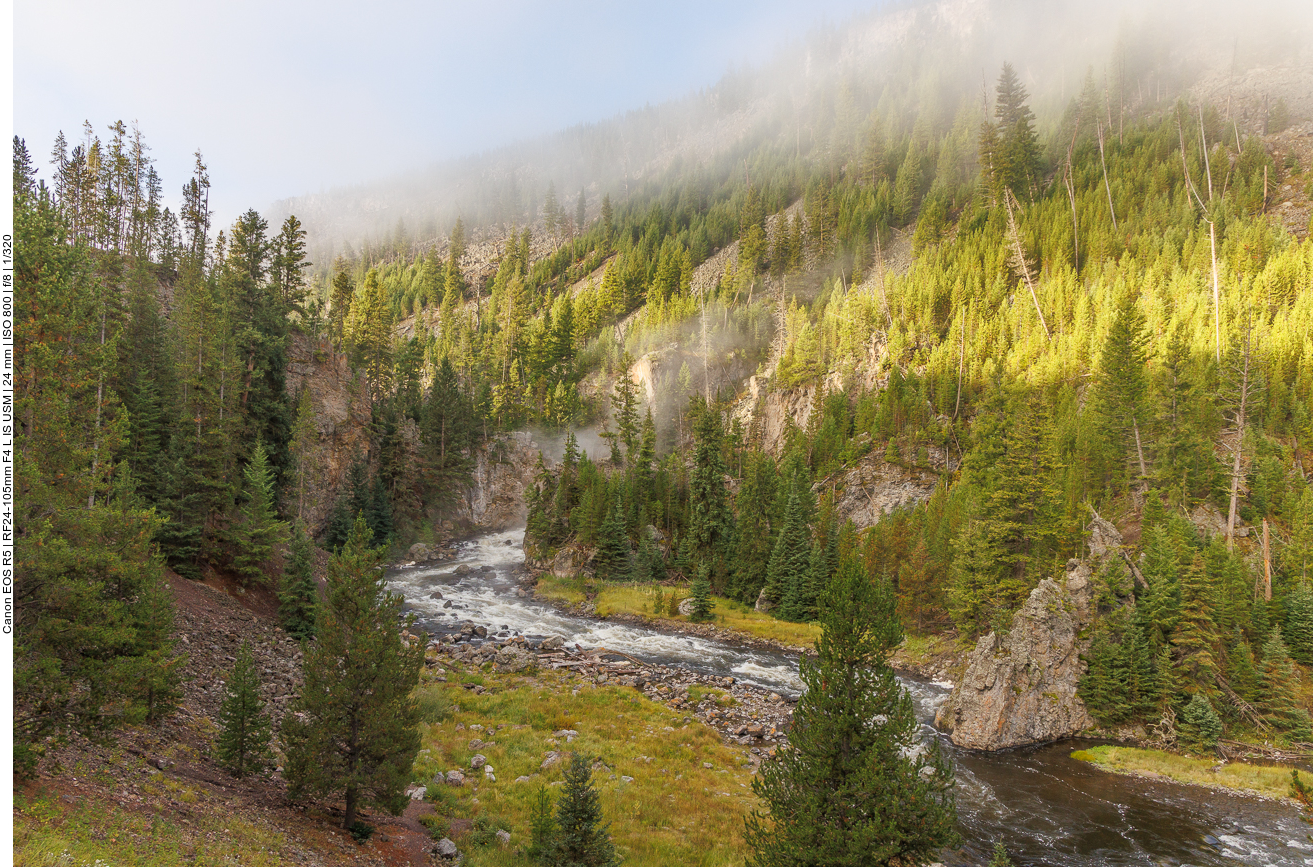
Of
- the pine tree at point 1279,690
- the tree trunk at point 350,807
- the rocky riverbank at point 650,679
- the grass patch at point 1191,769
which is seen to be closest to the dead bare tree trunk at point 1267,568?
the pine tree at point 1279,690

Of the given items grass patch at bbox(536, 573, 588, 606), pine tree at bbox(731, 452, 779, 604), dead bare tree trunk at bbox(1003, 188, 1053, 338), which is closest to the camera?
pine tree at bbox(731, 452, 779, 604)

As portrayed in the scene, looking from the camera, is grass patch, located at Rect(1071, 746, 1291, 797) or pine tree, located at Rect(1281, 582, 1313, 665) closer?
grass patch, located at Rect(1071, 746, 1291, 797)

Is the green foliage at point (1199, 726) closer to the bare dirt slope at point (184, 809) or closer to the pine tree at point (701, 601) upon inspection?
the pine tree at point (701, 601)

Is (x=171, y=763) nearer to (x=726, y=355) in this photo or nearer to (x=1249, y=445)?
(x=1249, y=445)

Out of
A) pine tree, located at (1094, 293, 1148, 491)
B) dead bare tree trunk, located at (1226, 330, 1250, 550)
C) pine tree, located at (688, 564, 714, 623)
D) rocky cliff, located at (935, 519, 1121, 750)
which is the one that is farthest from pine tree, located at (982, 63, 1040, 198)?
rocky cliff, located at (935, 519, 1121, 750)

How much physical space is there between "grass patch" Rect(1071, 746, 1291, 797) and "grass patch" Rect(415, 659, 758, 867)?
17.8 metres

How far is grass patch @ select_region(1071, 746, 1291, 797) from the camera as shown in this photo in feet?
80.2

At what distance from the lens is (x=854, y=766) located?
12.2m

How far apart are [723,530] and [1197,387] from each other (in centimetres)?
4322

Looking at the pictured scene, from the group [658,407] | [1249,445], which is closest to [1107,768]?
[1249,445]

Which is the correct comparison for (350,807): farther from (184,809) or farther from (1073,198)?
(1073,198)

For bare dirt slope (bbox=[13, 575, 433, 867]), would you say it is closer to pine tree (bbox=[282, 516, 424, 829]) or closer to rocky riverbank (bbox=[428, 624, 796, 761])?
pine tree (bbox=[282, 516, 424, 829])

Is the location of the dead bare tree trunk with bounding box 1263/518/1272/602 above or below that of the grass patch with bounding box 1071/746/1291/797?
above

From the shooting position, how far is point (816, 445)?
72188 mm
